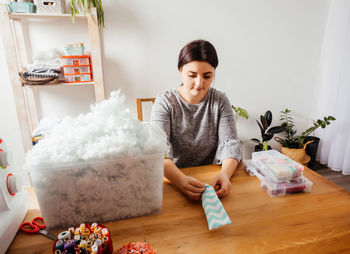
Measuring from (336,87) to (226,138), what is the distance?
7.11ft

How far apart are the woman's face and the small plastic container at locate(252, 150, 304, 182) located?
43 cm

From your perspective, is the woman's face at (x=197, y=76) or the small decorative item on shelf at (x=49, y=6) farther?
the small decorative item on shelf at (x=49, y=6)

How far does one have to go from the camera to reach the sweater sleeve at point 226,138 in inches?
42.5

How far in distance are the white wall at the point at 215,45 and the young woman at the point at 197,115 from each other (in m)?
1.11

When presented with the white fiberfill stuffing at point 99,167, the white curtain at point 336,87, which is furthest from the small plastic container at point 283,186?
the white curtain at point 336,87

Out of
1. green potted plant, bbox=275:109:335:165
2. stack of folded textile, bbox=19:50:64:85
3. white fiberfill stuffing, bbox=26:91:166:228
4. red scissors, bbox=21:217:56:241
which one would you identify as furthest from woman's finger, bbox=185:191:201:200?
green potted plant, bbox=275:109:335:165

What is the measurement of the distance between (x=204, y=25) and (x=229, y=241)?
87.2 inches

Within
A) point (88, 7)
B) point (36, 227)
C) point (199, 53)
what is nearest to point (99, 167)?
point (36, 227)

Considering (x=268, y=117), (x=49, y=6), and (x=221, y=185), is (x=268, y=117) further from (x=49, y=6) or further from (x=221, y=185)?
(x=49, y=6)

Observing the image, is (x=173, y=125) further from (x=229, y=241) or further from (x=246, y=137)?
(x=246, y=137)

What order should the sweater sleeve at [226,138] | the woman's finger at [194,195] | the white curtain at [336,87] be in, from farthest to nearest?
1. the white curtain at [336,87]
2. the sweater sleeve at [226,138]
3. the woman's finger at [194,195]

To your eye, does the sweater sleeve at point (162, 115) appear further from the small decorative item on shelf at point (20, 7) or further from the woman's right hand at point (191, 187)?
the small decorative item on shelf at point (20, 7)

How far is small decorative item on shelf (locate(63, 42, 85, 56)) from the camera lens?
191cm

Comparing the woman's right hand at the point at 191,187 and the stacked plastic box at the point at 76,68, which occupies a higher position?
the stacked plastic box at the point at 76,68
